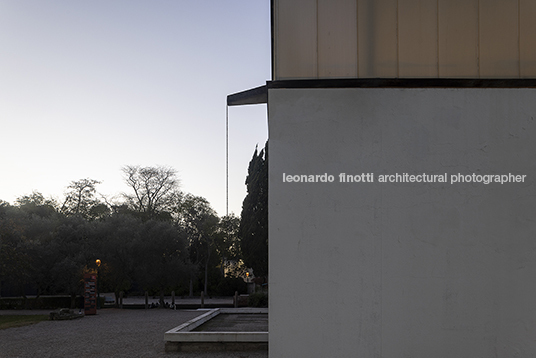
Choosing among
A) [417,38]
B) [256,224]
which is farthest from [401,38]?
[256,224]

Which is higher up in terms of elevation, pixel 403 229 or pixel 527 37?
pixel 527 37

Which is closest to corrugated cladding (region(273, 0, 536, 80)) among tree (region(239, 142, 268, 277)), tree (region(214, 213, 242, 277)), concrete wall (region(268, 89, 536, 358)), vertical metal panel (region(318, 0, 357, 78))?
vertical metal panel (region(318, 0, 357, 78))

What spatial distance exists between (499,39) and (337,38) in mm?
2015

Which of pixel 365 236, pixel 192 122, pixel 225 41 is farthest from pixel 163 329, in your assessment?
pixel 192 122

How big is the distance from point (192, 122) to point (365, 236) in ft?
88.6

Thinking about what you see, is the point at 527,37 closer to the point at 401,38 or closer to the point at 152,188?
the point at 401,38

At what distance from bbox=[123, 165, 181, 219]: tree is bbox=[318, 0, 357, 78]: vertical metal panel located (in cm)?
3389

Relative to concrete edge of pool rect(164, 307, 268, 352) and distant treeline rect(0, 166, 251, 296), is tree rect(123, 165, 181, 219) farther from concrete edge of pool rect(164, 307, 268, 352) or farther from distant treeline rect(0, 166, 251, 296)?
concrete edge of pool rect(164, 307, 268, 352)

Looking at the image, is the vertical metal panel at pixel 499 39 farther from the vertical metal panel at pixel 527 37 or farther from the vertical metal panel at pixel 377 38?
the vertical metal panel at pixel 377 38

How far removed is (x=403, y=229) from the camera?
4.71m

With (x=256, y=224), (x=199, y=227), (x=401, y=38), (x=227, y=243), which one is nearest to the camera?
(x=401, y=38)

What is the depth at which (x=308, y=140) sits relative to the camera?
482 centimetres

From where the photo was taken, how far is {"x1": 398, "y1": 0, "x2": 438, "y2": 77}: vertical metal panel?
5.02 metres

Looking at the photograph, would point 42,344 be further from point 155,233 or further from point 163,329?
point 155,233
